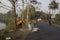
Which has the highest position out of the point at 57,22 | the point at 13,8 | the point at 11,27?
the point at 13,8

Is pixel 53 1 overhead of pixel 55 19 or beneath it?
overhead

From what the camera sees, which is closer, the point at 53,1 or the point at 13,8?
the point at 13,8

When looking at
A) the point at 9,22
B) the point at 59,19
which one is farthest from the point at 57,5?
the point at 9,22

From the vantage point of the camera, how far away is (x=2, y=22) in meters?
28.0

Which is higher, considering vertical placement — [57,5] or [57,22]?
[57,5]

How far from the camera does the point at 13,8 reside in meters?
24.5

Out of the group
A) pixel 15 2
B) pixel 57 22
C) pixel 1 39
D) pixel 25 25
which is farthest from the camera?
pixel 57 22

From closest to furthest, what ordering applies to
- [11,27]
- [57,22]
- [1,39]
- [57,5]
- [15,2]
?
[1,39] → [15,2] → [11,27] → [57,22] → [57,5]

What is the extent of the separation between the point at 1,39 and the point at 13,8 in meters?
10.5

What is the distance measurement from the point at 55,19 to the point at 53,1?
1436cm

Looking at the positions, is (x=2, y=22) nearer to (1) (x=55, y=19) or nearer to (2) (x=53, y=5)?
(1) (x=55, y=19)

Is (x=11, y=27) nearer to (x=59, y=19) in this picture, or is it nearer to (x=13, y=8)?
(x=13, y=8)

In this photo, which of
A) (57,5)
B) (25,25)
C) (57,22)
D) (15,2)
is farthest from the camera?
(57,5)

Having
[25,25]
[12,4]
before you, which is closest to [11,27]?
[12,4]
